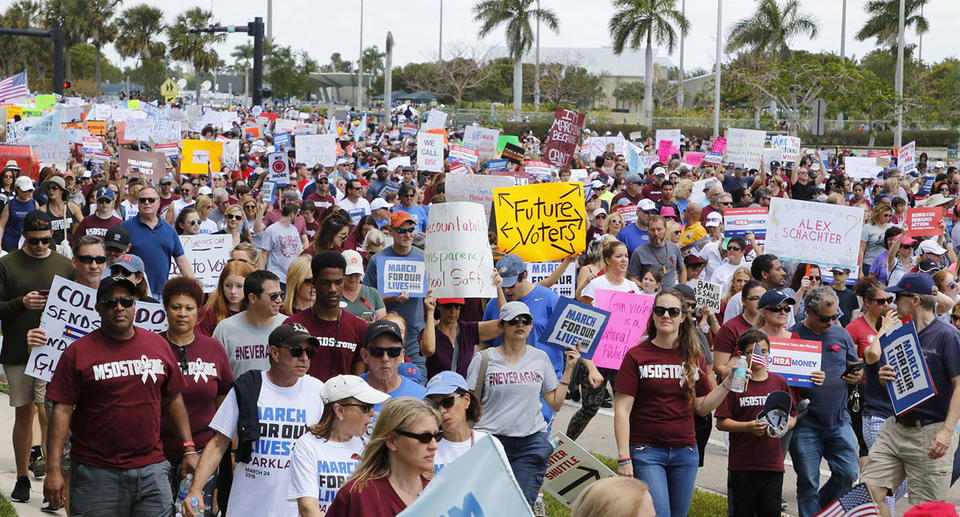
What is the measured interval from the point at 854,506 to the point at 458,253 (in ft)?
15.5

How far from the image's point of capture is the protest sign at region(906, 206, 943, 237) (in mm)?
14078

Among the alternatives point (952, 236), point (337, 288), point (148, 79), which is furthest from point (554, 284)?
point (148, 79)

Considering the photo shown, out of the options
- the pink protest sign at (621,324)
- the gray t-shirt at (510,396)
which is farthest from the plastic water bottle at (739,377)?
the pink protest sign at (621,324)

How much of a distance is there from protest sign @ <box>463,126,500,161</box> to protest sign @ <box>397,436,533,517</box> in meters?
22.3

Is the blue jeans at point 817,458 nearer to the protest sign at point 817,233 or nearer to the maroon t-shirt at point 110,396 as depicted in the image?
the protest sign at point 817,233

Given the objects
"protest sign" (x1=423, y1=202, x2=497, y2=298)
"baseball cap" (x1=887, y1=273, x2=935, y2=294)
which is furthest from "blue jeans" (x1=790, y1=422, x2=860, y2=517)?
"protest sign" (x1=423, y1=202, x2=497, y2=298)

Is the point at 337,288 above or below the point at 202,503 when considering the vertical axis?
above

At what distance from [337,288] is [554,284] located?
12.4 ft

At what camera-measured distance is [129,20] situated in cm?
10269

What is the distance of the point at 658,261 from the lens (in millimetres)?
11617

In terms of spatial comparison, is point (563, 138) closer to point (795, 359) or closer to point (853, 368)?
point (853, 368)

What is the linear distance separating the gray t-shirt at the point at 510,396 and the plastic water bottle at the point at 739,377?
1.09 metres

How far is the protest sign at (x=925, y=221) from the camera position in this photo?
14078 millimetres

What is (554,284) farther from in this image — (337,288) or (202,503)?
(202,503)
